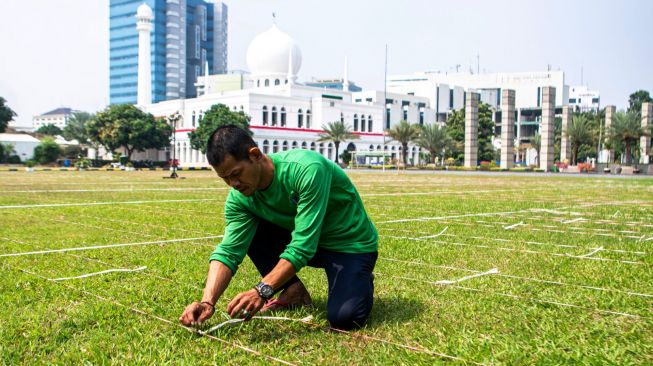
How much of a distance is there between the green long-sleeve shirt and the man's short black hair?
319 mm

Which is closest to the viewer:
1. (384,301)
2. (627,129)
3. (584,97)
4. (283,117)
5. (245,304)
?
(245,304)

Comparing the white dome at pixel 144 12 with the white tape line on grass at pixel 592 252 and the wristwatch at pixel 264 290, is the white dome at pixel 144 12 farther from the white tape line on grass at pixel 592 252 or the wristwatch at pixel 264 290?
the wristwatch at pixel 264 290

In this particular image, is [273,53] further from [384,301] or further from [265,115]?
[384,301]

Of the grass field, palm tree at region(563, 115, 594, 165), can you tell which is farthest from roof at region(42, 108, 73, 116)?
the grass field

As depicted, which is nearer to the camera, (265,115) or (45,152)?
(45,152)

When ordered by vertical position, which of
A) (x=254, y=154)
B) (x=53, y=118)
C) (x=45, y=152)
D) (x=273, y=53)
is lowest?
(x=254, y=154)

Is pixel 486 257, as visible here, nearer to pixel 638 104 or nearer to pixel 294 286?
pixel 294 286

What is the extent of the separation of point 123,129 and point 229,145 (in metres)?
66.7

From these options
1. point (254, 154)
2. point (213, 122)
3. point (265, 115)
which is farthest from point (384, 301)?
point (265, 115)

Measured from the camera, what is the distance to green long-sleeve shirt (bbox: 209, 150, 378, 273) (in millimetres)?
3533

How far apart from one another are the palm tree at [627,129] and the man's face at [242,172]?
54737 mm

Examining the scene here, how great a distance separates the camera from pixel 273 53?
83.4m

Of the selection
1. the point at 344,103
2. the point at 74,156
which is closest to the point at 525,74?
the point at 344,103

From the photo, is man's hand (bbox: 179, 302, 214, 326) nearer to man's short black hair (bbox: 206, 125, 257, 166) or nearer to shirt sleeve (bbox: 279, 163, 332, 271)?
shirt sleeve (bbox: 279, 163, 332, 271)
